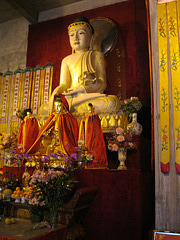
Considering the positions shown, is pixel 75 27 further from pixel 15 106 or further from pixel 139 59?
pixel 15 106

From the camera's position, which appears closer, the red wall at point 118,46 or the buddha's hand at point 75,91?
the buddha's hand at point 75,91

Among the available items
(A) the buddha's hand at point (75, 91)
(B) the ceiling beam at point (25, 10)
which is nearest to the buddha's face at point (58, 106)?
(A) the buddha's hand at point (75, 91)

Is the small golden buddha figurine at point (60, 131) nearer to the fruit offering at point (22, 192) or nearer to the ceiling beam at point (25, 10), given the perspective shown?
the fruit offering at point (22, 192)

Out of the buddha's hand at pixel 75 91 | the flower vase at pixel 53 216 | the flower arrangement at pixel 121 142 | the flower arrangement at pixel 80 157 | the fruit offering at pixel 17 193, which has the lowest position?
the flower vase at pixel 53 216

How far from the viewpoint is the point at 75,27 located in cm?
560

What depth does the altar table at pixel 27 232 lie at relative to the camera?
86.8 inches

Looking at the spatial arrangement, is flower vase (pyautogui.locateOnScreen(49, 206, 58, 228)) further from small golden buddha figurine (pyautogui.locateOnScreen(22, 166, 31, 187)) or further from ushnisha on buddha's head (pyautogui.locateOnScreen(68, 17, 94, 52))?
ushnisha on buddha's head (pyautogui.locateOnScreen(68, 17, 94, 52))

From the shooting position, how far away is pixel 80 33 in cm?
562

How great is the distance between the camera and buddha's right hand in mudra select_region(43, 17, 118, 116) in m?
4.84

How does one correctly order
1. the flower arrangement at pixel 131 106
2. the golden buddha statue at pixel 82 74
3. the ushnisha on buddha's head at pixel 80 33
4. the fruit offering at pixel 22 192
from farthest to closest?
the ushnisha on buddha's head at pixel 80 33 → the golden buddha statue at pixel 82 74 → the flower arrangement at pixel 131 106 → the fruit offering at pixel 22 192

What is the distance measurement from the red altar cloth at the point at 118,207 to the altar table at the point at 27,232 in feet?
2.19

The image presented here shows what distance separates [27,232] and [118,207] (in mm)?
1153

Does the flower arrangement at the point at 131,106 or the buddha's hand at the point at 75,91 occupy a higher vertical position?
the buddha's hand at the point at 75,91

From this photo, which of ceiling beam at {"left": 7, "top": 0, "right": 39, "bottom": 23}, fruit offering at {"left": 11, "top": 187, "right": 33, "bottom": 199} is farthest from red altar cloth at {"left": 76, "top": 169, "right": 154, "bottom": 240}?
ceiling beam at {"left": 7, "top": 0, "right": 39, "bottom": 23}
